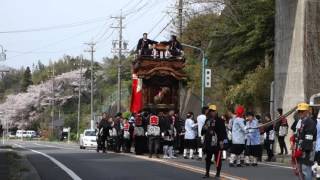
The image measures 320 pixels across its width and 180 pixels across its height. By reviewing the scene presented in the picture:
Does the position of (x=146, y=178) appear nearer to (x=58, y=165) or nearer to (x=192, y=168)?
(x=192, y=168)

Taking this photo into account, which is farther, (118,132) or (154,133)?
(118,132)

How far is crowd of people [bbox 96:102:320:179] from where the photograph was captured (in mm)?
16500

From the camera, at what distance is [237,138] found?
827 inches

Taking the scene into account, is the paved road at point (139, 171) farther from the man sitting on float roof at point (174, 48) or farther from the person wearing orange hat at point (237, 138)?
the man sitting on float roof at point (174, 48)

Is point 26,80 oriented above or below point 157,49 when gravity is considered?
above

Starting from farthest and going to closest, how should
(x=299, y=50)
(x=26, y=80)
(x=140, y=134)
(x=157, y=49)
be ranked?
(x=26, y=80), (x=157, y=49), (x=299, y=50), (x=140, y=134)

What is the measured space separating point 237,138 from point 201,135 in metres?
3.66

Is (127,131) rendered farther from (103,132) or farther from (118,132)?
(103,132)

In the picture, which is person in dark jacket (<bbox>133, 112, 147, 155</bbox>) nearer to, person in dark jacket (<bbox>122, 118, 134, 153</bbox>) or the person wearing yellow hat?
person in dark jacket (<bbox>122, 118, 134, 153</bbox>)

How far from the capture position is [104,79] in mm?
107375

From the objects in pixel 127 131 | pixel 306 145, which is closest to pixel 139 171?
pixel 306 145

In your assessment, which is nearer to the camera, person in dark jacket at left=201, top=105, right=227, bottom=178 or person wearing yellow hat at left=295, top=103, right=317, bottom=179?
person wearing yellow hat at left=295, top=103, right=317, bottom=179

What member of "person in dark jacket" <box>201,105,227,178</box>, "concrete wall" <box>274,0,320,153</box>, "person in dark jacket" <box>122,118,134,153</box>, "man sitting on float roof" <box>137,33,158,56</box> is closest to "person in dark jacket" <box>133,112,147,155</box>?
"person in dark jacket" <box>122,118,134,153</box>

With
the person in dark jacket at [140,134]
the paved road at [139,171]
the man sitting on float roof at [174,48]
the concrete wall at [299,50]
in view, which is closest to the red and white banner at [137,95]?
the person in dark jacket at [140,134]
